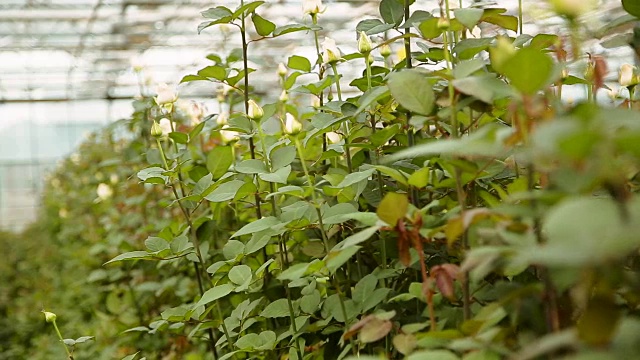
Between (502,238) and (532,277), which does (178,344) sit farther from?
(502,238)

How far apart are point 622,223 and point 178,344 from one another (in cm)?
154

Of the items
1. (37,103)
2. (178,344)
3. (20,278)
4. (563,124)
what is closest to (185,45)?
(37,103)

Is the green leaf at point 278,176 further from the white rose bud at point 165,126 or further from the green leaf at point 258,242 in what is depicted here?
the white rose bud at point 165,126

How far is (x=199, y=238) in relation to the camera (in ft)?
4.21

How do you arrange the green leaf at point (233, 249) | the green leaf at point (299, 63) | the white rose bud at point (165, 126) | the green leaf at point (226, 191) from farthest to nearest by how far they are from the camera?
the white rose bud at point (165, 126) < the green leaf at point (299, 63) < the green leaf at point (233, 249) < the green leaf at point (226, 191)

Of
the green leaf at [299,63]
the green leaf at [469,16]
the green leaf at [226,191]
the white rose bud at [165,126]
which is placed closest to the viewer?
the green leaf at [469,16]

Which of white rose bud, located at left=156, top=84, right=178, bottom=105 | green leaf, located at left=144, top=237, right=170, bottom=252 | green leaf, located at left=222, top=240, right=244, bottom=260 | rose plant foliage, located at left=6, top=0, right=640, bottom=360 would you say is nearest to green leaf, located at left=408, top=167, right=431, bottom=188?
rose plant foliage, located at left=6, top=0, right=640, bottom=360

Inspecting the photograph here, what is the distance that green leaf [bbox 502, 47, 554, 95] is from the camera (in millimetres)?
486

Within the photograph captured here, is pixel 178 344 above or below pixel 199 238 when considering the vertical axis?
below

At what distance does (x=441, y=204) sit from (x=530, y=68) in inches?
18.2

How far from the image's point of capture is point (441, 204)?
3.08 feet

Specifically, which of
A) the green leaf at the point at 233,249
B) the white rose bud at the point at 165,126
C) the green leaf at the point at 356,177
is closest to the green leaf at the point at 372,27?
the green leaf at the point at 356,177

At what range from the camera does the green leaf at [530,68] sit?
49 centimetres

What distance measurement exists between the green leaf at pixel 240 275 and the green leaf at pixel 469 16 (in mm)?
432
